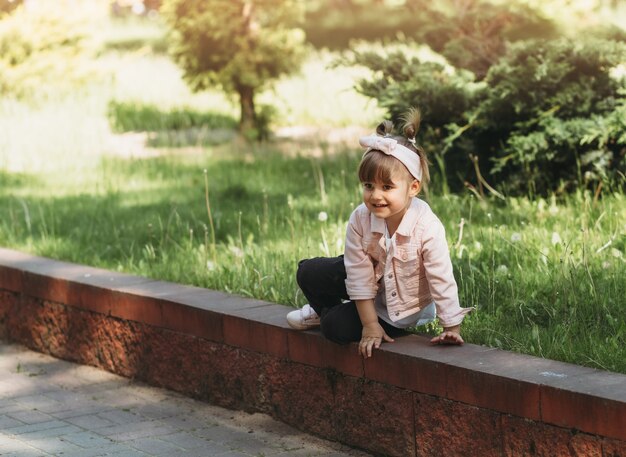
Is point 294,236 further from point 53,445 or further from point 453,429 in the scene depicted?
point 453,429

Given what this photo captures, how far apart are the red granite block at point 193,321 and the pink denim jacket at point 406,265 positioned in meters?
0.93

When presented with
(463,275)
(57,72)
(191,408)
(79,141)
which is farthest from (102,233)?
(57,72)

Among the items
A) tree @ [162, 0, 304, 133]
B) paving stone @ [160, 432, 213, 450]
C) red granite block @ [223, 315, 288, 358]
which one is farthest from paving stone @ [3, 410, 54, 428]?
tree @ [162, 0, 304, 133]

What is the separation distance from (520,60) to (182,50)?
18.8 ft

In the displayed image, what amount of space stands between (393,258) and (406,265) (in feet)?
0.18

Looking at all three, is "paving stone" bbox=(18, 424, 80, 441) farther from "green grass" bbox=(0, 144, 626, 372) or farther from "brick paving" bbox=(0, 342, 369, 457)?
"green grass" bbox=(0, 144, 626, 372)

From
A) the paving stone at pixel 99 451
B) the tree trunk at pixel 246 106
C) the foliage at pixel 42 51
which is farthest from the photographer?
the foliage at pixel 42 51

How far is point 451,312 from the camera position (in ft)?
13.1

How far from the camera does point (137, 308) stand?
209 inches

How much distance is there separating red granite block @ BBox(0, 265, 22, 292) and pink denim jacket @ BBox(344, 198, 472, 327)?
106 inches

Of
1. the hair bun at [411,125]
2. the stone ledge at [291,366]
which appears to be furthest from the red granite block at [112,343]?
the hair bun at [411,125]

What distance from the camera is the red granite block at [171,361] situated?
5.06 metres

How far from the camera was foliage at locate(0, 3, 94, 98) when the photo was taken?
1430 cm

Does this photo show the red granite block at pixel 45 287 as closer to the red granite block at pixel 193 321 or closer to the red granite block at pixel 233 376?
the red granite block at pixel 193 321
